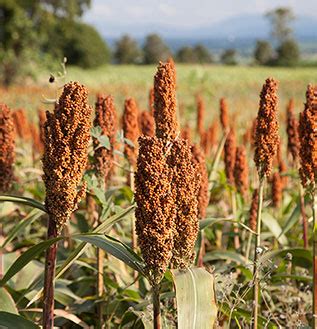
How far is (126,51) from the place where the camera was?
7906 centimetres

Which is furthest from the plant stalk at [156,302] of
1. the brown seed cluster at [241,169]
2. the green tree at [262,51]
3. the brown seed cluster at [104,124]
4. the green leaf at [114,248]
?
the green tree at [262,51]

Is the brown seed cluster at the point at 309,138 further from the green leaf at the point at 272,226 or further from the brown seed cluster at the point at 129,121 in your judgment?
the green leaf at the point at 272,226

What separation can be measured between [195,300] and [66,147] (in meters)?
0.59

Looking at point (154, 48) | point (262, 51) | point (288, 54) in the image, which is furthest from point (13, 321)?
point (154, 48)

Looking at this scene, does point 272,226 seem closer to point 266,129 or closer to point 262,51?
point 266,129

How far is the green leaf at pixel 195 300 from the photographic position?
1630 mm

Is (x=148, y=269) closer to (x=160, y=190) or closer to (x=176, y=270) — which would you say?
(x=176, y=270)

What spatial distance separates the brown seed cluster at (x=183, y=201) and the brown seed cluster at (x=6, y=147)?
3.71 feet

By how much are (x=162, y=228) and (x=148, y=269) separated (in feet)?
0.44

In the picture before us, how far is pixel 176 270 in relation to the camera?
177 cm

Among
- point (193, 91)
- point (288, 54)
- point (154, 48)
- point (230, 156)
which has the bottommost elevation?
point (193, 91)

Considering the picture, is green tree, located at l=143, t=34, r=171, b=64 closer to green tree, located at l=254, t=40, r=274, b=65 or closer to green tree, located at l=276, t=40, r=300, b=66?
green tree, located at l=254, t=40, r=274, b=65

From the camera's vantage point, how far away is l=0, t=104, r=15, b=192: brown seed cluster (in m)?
2.69

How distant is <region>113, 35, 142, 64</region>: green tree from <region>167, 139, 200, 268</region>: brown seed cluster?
7728 centimetres
